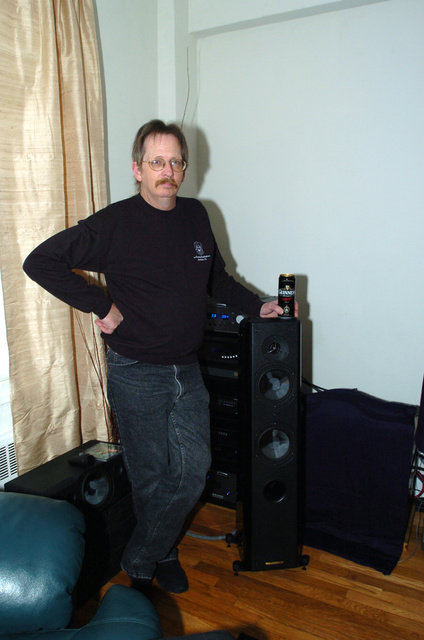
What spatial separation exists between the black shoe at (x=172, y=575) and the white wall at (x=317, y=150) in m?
1.12

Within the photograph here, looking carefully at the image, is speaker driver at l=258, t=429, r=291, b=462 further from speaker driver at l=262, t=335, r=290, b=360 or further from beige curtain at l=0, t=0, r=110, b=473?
beige curtain at l=0, t=0, r=110, b=473

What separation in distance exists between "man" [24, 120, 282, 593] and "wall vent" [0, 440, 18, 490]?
1.40 ft

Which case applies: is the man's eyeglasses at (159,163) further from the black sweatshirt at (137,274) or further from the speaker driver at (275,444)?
the speaker driver at (275,444)

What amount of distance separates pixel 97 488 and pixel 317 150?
1756 millimetres

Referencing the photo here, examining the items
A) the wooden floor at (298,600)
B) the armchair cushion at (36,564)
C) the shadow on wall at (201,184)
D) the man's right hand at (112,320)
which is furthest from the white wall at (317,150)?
the armchair cushion at (36,564)

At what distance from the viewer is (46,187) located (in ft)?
5.41

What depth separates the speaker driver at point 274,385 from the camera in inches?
65.1

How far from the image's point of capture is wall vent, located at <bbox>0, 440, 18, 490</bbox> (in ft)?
5.48

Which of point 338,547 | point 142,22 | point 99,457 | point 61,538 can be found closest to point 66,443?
point 99,457

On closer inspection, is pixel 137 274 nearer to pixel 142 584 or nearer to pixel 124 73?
pixel 142 584

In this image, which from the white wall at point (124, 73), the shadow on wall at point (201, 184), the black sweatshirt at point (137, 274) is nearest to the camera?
Answer: the black sweatshirt at point (137, 274)

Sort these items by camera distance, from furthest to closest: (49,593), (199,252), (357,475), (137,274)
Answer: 1. (357,475)
2. (199,252)
3. (137,274)
4. (49,593)

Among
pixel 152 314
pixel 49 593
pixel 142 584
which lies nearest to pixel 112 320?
pixel 152 314

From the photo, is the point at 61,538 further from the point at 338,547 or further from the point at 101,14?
the point at 101,14
